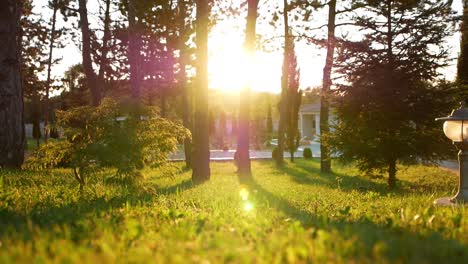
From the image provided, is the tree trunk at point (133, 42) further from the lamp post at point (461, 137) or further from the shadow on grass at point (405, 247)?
the shadow on grass at point (405, 247)

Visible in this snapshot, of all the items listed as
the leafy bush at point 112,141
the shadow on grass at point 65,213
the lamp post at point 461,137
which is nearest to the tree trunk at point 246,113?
the leafy bush at point 112,141

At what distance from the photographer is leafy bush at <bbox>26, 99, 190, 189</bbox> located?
850cm

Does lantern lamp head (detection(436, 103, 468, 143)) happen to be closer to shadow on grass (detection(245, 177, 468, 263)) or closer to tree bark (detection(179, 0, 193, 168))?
shadow on grass (detection(245, 177, 468, 263))

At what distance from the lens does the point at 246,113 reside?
18.3 meters

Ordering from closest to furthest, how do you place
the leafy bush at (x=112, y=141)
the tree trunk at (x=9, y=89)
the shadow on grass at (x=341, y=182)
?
the leafy bush at (x=112, y=141) → the tree trunk at (x=9, y=89) → the shadow on grass at (x=341, y=182)

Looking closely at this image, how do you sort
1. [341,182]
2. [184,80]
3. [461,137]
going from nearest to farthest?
[461,137] < [341,182] < [184,80]

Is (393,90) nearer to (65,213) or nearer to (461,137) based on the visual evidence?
(461,137)

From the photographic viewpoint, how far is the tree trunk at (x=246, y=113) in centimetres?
1758

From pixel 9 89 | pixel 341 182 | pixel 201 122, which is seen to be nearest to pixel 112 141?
pixel 9 89

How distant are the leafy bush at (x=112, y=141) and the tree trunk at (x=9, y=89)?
467 cm

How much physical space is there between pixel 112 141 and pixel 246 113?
10.2m

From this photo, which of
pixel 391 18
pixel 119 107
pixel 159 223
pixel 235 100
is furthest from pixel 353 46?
pixel 235 100

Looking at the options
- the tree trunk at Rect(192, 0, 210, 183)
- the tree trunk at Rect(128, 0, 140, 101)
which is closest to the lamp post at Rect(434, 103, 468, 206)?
the tree trunk at Rect(192, 0, 210, 183)

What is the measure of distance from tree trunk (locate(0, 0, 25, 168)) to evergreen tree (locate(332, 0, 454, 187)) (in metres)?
9.91
